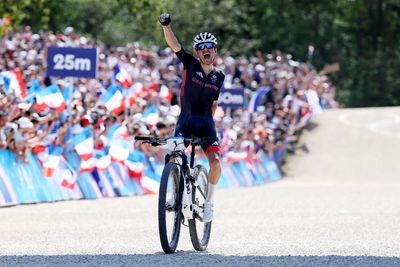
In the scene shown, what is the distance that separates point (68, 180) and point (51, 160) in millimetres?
629

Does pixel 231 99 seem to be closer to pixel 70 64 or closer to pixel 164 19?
pixel 70 64

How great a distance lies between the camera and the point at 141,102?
2394 centimetres

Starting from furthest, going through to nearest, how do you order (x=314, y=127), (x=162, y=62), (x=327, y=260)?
(x=314, y=127), (x=162, y=62), (x=327, y=260)

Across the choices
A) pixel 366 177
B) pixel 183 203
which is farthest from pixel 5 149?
pixel 366 177

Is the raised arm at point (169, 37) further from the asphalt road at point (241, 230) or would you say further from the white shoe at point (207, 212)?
the asphalt road at point (241, 230)

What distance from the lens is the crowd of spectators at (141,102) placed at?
1977cm

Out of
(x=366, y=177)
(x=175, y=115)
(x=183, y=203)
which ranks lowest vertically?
(x=366, y=177)

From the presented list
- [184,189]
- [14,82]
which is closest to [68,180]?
[14,82]

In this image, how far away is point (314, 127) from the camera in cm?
3938

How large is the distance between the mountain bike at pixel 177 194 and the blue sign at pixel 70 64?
10045 millimetres

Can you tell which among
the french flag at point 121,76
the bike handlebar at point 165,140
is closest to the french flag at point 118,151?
the french flag at point 121,76

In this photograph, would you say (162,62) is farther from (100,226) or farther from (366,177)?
(100,226)

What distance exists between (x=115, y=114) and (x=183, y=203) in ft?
36.5

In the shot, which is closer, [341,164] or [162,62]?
[162,62]
